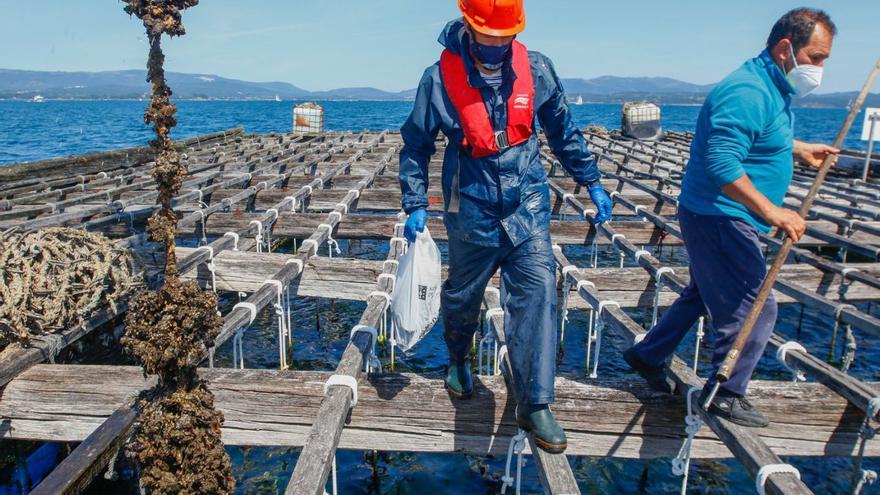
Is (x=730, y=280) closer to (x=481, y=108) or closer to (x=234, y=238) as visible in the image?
(x=481, y=108)

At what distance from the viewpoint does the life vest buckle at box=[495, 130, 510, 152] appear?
312 centimetres

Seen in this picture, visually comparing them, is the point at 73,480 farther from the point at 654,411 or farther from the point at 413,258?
the point at 654,411

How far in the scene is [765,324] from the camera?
10.5 ft

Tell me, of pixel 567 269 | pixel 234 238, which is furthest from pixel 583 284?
pixel 234 238

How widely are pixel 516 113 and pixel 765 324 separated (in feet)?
5.63

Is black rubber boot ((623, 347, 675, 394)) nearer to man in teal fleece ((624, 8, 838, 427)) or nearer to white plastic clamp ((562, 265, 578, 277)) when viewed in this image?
man in teal fleece ((624, 8, 838, 427))

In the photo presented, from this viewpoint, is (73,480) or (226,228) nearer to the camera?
(73,480)

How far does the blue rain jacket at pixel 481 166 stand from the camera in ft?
10.3

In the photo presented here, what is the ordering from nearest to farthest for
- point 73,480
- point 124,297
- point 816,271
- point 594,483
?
point 73,480 < point 124,297 < point 594,483 < point 816,271

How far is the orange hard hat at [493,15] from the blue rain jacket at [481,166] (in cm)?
16

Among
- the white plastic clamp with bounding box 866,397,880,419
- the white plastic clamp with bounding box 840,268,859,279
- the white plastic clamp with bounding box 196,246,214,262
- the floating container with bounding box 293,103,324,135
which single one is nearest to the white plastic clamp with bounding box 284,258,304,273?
the white plastic clamp with bounding box 196,246,214,262

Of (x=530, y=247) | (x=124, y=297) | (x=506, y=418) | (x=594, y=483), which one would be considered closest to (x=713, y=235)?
(x=530, y=247)

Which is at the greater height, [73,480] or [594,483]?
[73,480]

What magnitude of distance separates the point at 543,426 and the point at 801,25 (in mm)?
2454
